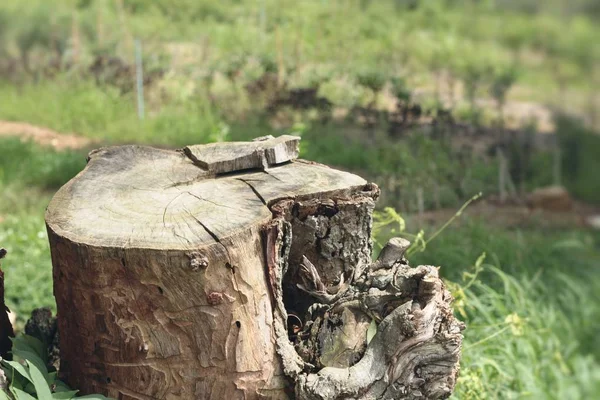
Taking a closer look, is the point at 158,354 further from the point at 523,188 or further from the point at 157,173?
the point at 523,188

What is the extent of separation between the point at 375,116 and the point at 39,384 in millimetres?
6010

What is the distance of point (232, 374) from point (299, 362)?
22cm

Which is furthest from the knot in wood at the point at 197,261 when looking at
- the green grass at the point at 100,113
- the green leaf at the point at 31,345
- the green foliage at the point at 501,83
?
the green grass at the point at 100,113

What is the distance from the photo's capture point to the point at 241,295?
2.41m

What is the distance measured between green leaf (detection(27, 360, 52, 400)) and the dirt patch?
5.67 meters

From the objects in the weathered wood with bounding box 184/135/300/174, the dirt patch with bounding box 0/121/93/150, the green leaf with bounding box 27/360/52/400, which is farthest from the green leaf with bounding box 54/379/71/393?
A: the dirt patch with bounding box 0/121/93/150

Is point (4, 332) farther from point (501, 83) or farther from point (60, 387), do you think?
point (501, 83)

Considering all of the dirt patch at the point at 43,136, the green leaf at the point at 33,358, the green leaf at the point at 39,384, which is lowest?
the dirt patch at the point at 43,136

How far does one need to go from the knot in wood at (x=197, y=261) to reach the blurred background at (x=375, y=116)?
3.65 feet

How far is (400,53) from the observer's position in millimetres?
9188

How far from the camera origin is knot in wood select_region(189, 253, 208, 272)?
2.27 m

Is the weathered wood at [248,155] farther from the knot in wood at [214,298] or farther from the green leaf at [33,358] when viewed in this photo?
the green leaf at [33,358]

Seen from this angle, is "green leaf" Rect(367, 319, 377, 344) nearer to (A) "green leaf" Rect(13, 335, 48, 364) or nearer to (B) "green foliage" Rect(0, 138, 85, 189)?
(A) "green leaf" Rect(13, 335, 48, 364)

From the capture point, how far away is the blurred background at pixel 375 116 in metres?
4.06
